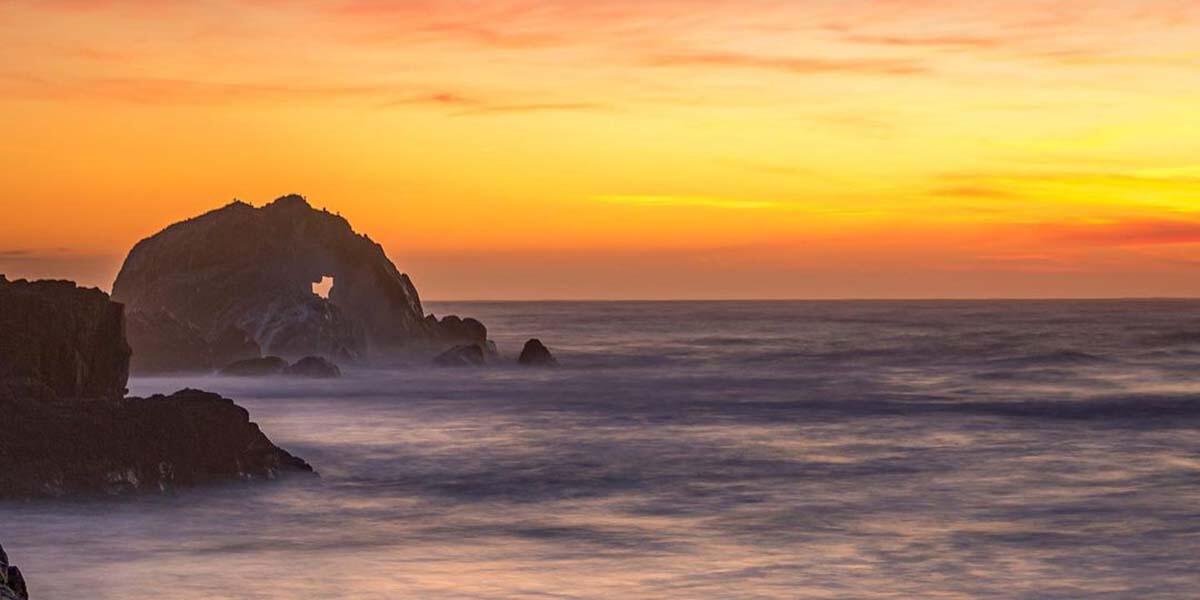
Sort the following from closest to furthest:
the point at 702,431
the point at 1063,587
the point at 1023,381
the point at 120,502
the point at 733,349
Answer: the point at 1063,587, the point at 120,502, the point at 702,431, the point at 1023,381, the point at 733,349

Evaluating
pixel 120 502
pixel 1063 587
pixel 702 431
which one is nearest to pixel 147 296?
pixel 702 431

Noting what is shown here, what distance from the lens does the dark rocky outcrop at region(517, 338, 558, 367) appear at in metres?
66.2

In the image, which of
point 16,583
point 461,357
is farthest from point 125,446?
point 461,357

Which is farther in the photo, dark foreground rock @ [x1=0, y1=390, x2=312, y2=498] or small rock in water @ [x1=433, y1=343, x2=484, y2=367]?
small rock in water @ [x1=433, y1=343, x2=484, y2=367]

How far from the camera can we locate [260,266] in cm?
6688

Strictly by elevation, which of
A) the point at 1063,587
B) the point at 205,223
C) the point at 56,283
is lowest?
the point at 1063,587

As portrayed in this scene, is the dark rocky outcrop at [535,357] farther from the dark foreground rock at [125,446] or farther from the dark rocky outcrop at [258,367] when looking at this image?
the dark foreground rock at [125,446]

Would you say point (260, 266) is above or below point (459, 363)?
above

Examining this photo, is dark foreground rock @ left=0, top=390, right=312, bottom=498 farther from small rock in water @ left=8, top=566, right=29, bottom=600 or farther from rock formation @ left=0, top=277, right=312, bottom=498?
small rock in water @ left=8, top=566, right=29, bottom=600

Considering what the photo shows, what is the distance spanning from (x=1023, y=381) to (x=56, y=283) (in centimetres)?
4639

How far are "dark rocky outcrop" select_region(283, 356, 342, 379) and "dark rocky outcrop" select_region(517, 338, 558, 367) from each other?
11.9 meters

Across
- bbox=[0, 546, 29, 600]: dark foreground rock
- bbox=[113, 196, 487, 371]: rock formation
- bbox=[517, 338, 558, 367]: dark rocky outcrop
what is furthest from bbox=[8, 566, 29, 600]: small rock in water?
bbox=[517, 338, 558, 367]: dark rocky outcrop

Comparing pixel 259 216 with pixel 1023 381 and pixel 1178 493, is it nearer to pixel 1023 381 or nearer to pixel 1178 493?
pixel 1023 381

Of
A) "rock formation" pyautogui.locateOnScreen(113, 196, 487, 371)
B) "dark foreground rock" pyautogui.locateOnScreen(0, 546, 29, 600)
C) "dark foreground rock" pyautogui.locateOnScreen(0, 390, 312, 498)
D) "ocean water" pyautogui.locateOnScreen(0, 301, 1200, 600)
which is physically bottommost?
"ocean water" pyautogui.locateOnScreen(0, 301, 1200, 600)
